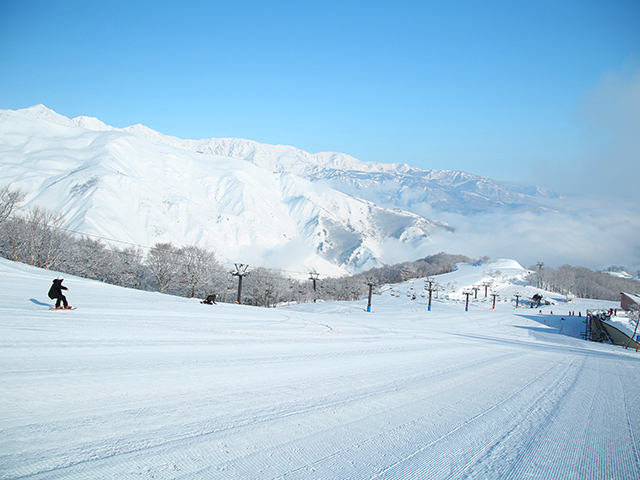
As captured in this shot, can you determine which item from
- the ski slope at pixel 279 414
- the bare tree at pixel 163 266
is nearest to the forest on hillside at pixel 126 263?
the bare tree at pixel 163 266

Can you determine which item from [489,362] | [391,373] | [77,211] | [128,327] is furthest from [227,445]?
[77,211]

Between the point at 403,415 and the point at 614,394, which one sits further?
the point at 614,394

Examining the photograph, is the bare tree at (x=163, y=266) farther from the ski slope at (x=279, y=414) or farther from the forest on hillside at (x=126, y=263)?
the ski slope at (x=279, y=414)

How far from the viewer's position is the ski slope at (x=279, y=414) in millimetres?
4367

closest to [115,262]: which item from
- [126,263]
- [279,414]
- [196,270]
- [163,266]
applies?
[126,263]

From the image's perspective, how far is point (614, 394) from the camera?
9969 millimetres

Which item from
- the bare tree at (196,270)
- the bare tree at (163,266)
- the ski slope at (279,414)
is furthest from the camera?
the bare tree at (196,270)

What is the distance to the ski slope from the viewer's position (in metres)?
4.37

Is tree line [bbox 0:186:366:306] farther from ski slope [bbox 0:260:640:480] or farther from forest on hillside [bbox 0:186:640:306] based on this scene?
ski slope [bbox 0:260:640:480]

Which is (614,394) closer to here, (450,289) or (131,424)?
(131,424)

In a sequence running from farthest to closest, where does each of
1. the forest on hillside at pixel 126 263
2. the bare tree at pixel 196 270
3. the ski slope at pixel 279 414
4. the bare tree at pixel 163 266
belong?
the bare tree at pixel 196 270
the bare tree at pixel 163 266
the forest on hillside at pixel 126 263
the ski slope at pixel 279 414

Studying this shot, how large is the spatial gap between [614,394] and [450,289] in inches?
5522

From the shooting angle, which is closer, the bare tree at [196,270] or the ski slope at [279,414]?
the ski slope at [279,414]

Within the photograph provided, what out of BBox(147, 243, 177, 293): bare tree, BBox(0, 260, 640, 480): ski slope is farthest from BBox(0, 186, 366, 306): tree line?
BBox(0, 260, 640, 480): ski slope
